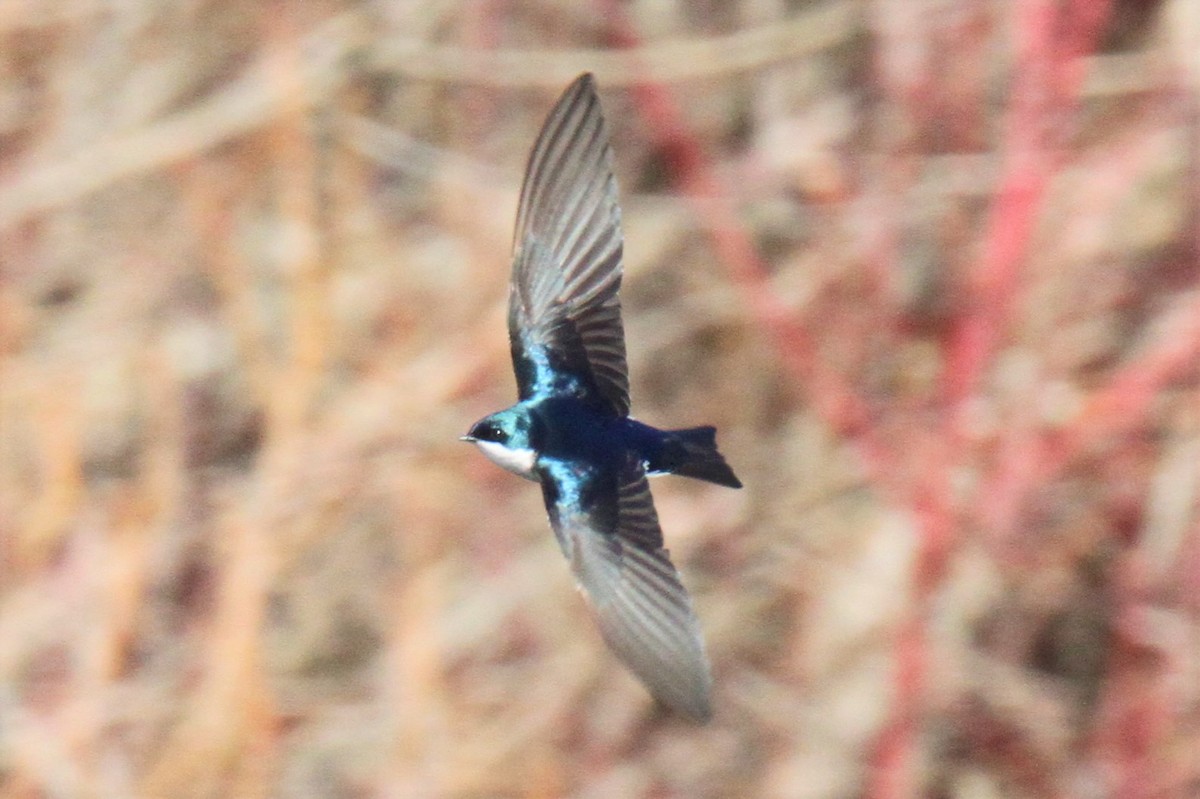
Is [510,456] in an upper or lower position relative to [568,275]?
lower

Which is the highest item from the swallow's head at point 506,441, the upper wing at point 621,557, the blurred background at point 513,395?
the blurred background at point 513,395

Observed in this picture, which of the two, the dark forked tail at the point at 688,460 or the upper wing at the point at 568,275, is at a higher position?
the upper wing at the point at 568,275

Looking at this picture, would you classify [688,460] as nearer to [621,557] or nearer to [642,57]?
[621,557]

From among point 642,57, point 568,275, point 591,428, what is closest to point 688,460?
point 591,428

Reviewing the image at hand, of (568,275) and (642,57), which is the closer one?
(568,275)

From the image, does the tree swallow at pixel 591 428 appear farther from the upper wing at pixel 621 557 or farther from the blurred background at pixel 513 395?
the blurred background at pixel 513 395

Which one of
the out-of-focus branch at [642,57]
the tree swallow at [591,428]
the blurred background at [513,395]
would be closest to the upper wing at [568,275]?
the tree swallow at [591,428]
